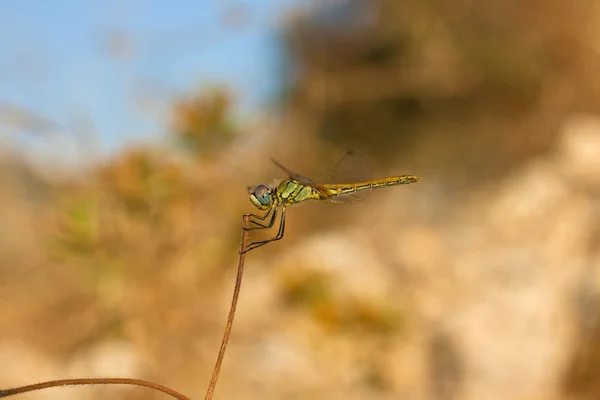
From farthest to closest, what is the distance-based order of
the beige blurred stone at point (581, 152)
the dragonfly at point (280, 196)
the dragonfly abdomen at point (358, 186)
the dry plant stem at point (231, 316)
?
the beige blurred stone at point (581, 152) < the dragonfly abdomen at point (358, 186) < the dragonfly at point (280, 196) < the dry plant stem at point (231, 316)

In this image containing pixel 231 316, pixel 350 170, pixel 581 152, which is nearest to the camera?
pixel 231 316

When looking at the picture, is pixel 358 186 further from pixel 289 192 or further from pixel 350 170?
pixel 289 192

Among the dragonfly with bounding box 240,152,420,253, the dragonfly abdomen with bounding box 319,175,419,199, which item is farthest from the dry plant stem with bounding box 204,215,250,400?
the dragonfly abdomen with bounding box 319,175,419,199

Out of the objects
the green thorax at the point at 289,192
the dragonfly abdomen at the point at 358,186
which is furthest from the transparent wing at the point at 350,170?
the green thorax at the point at 289,192

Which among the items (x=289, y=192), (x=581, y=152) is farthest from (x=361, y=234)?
(x=289, y=192)

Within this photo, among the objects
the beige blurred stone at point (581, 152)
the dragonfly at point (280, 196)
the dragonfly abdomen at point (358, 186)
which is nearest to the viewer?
the dragonfly at point (280, 196)

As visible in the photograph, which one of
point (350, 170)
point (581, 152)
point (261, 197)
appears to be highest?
point (581, 152)

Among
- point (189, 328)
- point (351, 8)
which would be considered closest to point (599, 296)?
point (189, 328)

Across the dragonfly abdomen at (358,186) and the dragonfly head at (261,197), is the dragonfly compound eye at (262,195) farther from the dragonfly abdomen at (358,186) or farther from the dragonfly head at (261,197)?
the dragonfly abdomen at (358,186)

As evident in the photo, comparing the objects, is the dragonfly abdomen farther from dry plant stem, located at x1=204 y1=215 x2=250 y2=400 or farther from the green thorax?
dry plant stem, located at x1=204 y1=215 x2=250 y2=400
